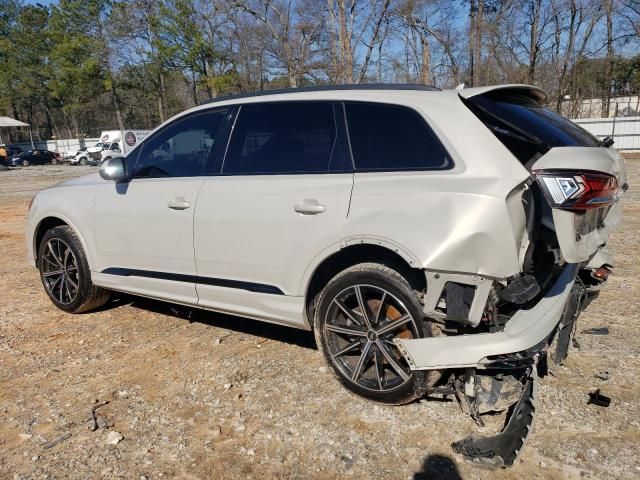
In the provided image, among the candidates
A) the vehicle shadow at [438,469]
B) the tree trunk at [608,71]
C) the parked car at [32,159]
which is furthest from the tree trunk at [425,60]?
the parked car at [32,159]

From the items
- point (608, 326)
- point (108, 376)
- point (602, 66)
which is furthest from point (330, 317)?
point (602, 66)

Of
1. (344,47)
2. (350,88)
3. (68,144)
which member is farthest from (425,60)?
(68,144)

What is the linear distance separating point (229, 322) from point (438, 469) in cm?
250

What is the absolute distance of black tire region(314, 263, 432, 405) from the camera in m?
3.03

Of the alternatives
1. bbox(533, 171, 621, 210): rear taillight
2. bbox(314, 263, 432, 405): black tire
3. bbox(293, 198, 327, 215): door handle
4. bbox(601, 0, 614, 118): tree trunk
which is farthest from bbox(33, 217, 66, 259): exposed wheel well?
bbox(601, 0, 614, 118): tree trunk

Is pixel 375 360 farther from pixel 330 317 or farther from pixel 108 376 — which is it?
pixel 108 376

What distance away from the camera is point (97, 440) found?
3.01 m

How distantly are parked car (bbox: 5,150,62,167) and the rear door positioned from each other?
43366 millimetres

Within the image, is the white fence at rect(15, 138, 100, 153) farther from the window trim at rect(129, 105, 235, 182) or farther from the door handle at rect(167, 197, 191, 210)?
the door handle at rect(167, 197, 191, 210)

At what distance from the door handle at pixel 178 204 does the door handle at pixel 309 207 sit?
38.0 inches

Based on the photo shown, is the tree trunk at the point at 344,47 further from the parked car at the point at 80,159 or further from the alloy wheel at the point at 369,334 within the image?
the parked car at the point at 80,159

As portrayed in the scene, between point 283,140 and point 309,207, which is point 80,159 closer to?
point 283,140

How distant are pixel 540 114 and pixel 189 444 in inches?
113

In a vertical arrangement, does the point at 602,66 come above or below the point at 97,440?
above
